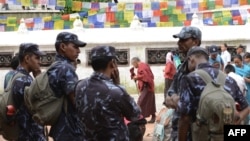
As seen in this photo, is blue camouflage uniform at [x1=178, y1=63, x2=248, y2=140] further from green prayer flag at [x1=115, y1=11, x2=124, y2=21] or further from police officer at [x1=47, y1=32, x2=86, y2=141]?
green prayer flag at [x1=115, y1=11, x2=124, y2=21]

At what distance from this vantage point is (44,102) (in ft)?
19.1

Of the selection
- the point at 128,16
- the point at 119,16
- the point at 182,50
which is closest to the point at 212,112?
the point at 182,50

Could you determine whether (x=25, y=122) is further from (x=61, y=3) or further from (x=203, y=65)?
(x=61, y=3)

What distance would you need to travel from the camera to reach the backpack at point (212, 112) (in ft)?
16.5

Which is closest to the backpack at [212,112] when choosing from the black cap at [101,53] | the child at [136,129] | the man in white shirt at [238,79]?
the child at [136,129]

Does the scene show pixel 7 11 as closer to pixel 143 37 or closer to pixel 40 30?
pixel 40 30

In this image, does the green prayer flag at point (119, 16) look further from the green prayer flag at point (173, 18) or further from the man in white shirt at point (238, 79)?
the man in white shirt at point (238, 79)

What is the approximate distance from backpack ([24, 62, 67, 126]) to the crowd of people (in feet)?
0.18

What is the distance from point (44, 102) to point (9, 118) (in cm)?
80

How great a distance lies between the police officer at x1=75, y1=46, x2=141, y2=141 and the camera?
16.5 feet

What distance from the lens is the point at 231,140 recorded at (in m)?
5.11

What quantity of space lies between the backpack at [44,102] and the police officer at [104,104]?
2.06 feet

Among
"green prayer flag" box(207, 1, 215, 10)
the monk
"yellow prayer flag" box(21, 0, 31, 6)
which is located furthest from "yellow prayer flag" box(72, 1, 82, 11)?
the monk

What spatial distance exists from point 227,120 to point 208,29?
12461 millimetres
